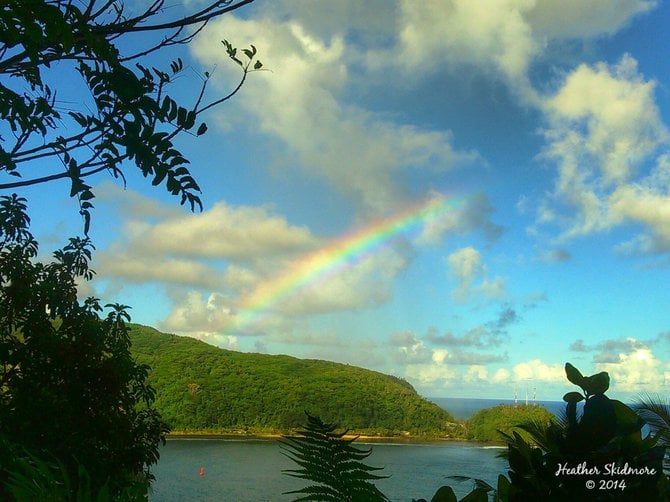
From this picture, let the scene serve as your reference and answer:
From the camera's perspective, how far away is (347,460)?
3.53 feet

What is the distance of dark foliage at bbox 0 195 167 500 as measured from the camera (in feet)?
17.9

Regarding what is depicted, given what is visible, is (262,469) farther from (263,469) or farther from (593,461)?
(593,461)

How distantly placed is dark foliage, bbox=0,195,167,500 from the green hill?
61.5 m

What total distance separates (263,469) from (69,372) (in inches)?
2093

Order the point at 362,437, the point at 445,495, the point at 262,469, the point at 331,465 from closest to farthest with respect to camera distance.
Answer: the point at 331,465 < the point at 445,495 < the point at 262,469 < the point at 362,437

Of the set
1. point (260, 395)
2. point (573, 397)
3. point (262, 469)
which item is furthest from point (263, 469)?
point (573, 397)

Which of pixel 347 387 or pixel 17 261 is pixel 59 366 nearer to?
pixel 17 261

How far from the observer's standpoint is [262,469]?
55656 mm

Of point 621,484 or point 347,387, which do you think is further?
point 347,387

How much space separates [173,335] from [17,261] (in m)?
92.5

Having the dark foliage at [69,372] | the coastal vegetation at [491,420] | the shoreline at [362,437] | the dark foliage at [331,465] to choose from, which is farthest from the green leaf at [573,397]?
the coastal vegetation at [491,420]

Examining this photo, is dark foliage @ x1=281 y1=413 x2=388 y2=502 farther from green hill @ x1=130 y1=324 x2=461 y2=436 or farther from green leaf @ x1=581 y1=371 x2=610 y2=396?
green hill @ x1=130 y1=324 x2=461 y2=436

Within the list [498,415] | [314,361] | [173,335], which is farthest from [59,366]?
[314,361]

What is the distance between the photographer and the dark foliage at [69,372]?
544 cm
